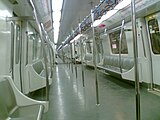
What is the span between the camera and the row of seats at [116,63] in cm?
783

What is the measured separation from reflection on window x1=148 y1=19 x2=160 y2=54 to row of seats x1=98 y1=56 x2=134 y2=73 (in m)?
1.16

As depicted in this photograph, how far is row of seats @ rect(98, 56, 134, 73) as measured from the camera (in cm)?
783

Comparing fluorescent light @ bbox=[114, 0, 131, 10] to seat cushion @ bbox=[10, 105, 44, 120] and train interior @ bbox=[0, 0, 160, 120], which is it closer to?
train interior @ bbox=[0, 0, 160, 120]

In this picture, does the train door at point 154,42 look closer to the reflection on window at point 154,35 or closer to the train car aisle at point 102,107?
the reflection on window at point 154,35

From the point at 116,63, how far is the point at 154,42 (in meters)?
3.28

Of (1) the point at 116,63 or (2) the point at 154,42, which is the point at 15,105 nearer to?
(2) the point at 154,42

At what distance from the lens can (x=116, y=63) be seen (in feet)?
31.7

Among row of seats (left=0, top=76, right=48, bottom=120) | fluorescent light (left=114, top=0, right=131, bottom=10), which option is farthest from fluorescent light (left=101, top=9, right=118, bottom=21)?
row of seats (left=0, top=76, right=48, bottom=120)

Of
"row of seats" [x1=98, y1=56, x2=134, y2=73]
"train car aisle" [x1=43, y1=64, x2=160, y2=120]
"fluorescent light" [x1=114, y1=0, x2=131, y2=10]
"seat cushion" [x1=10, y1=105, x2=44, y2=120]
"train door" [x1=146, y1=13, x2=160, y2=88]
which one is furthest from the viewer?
"row of seats" [x1=98, y1=56, x2=134, y2=73]

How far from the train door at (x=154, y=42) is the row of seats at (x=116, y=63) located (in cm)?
97

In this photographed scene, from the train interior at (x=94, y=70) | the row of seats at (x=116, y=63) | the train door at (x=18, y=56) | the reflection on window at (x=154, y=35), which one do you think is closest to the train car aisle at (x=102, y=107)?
the train interior at (x=94, y=70)

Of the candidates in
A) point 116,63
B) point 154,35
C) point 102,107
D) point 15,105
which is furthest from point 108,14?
point 15,105

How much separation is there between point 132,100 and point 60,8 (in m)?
4.52

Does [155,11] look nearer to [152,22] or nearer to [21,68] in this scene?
[152,22]
